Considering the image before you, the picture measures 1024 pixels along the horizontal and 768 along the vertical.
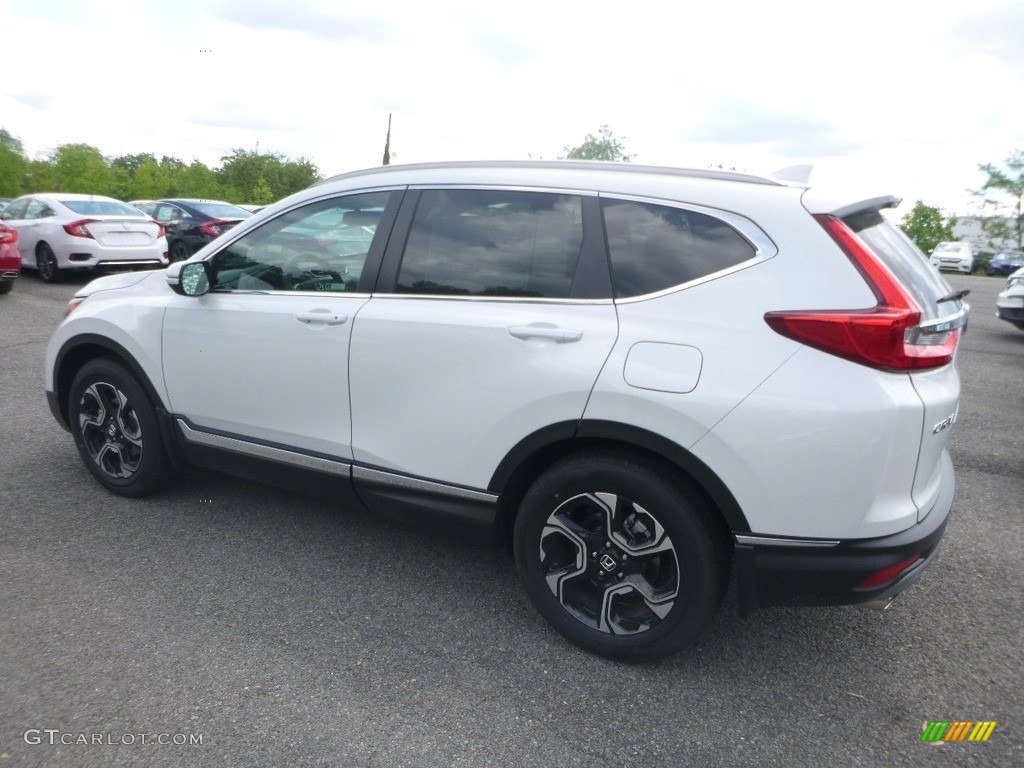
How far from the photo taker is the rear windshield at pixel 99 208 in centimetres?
1350

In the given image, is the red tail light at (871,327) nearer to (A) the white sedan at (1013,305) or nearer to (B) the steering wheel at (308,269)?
(B) the steering wheel at (308,269)

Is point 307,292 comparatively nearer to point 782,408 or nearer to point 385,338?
point 385,338

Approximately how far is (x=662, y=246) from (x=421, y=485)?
1349 millimetres

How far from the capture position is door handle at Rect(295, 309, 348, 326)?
11.5 feet

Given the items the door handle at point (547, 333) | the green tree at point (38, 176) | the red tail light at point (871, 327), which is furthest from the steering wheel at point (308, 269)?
the green tree at point (38, 176)

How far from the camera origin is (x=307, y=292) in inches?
147

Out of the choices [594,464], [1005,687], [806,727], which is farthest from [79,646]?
[1005,687]

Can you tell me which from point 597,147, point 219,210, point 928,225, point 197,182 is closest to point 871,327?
point 597,147

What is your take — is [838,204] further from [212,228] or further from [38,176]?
[38,176]

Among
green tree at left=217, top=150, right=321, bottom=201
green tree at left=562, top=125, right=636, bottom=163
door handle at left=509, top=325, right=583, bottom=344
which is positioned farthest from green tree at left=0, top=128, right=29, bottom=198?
door handle at left=509, top=325, right=583, bottom=344

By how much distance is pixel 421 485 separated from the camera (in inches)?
133

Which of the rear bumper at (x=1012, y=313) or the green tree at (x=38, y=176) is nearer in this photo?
the rear bumper at (x=1012, y=313)

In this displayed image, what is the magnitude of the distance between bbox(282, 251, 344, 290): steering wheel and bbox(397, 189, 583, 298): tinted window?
42 centimetres

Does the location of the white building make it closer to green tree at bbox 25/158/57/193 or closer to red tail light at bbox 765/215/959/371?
red tail light at bbox 765/215/959/371
